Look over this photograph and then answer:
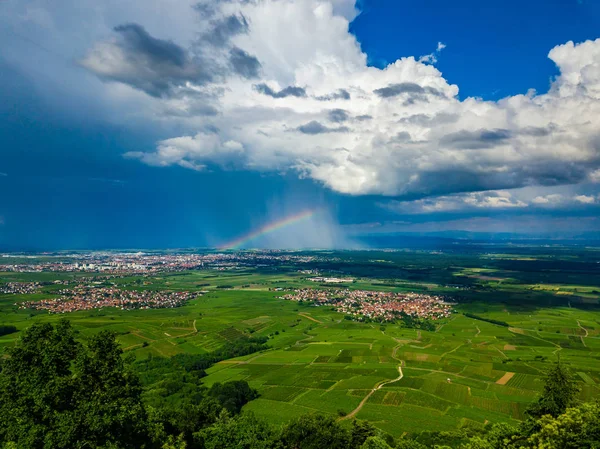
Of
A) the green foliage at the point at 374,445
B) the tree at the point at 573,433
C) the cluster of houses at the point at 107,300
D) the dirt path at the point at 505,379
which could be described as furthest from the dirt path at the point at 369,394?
the cluster of houses at the point at 107,300

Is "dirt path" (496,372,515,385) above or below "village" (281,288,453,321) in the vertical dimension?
below

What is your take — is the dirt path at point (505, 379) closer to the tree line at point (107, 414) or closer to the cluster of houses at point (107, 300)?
the tree line at point (107, 414)

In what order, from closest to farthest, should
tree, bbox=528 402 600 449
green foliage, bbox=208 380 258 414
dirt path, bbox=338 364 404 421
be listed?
tree, bbox=528 402 600 449
dirt path, bbox=338 364 404 421
green foliage, bbox=208 380 258 414

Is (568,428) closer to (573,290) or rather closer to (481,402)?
(481,402)

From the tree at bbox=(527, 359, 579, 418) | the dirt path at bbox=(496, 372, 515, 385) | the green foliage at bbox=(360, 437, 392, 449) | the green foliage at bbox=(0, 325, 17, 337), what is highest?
the tree at bbox=(527, 359, 579, 418)

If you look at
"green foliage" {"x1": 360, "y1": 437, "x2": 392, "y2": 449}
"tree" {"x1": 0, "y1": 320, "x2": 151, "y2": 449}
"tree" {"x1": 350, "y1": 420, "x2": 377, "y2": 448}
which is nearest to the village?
"tree" {"x1": 350, "y1": 420, "x2": 377, "y2": 448}

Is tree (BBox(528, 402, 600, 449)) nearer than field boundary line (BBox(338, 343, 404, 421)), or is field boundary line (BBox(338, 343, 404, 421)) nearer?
tree (BBox(528, 402, 600, 449))

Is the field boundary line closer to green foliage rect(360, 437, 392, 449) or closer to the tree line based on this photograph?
the tree line
